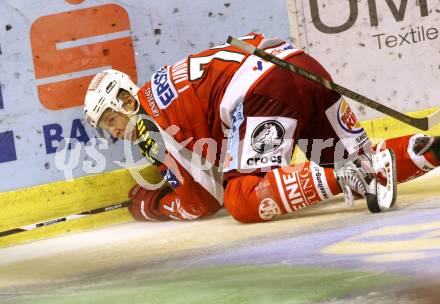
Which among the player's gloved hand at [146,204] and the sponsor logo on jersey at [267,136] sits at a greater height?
the sponsor logo on jersey at [267,136]

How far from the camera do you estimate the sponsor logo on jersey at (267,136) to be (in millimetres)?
3246

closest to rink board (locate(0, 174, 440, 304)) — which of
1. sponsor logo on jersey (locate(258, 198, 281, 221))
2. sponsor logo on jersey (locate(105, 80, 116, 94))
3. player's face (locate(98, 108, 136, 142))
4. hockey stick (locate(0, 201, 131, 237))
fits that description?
sponsor logo on jersey (locate(258, 198, 281, 221))

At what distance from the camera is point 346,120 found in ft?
11.4

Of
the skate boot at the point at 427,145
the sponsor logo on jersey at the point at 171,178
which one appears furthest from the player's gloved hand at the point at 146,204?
the skate boot at the point at 427,145

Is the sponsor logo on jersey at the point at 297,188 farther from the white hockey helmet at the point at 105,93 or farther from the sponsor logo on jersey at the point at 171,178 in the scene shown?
the white hockey helmet at the point at 105,93

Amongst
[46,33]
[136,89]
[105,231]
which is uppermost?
[46,33]

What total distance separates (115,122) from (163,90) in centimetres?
27

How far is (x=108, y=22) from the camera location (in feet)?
12.8

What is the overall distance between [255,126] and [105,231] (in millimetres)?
843

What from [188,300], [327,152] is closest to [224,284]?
[188,300]

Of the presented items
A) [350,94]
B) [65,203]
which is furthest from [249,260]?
[65,203]

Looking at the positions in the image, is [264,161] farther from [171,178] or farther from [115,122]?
[115,122]

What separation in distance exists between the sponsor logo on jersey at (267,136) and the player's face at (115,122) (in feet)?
1.97

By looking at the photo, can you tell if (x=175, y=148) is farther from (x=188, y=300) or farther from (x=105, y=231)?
(x=188, y=300)
